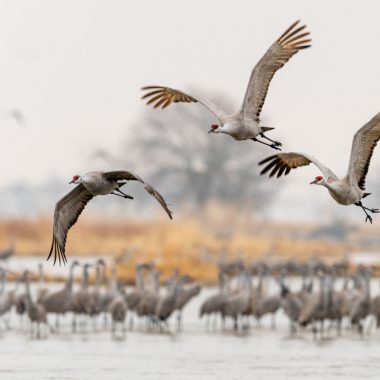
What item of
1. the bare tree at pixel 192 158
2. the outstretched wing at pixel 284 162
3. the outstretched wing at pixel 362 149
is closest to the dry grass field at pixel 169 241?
the bare tree at pixel 192 158

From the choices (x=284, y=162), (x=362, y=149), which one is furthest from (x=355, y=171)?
(x=284, y=162)

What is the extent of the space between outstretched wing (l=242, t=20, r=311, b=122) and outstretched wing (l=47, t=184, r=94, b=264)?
1745 mm

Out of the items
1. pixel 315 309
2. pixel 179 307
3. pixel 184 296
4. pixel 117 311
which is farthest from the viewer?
pixel 184 296

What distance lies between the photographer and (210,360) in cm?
1559

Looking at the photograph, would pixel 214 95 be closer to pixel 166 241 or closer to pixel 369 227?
pixel 166 241

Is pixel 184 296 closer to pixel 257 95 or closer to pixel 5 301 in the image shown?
pixel 5 301

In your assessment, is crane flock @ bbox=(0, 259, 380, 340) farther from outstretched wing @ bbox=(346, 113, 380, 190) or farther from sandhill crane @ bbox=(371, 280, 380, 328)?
outstretched wing @ bbox=(346, 113, 380, 190)

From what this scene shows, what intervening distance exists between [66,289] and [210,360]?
4918 mm

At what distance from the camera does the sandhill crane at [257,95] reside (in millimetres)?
10969

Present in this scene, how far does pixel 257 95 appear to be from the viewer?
1130cm

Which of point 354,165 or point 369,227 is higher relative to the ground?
point 369,227

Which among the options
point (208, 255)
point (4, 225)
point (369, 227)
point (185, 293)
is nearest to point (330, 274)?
point (185, 293)

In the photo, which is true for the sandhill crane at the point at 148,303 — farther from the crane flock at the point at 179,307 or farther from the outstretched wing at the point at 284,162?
the outstretched wing at the point at 284,162

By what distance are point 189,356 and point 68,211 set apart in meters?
4.61
